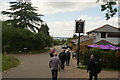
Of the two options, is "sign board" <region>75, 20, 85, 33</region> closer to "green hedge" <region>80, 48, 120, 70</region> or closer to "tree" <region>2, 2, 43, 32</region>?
"green hedge" <region>80, 48, 120, 70</region>

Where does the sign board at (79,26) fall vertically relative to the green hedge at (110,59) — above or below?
above

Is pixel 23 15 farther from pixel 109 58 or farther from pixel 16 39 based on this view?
pixel 109 58

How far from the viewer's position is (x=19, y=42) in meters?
49.9

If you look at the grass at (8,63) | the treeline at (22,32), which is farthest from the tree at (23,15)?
the grass at (8,63)

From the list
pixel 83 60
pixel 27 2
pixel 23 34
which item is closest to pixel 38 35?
pixel 23 34

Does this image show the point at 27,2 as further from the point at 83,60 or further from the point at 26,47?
the point at 83,60

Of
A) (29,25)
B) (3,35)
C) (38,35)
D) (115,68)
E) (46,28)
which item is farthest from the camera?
(46,28)

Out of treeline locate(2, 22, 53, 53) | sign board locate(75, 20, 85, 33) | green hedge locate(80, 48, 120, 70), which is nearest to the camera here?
green hedge locate(80, 48, 120, 70)

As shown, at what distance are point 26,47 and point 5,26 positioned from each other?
588 centimetres

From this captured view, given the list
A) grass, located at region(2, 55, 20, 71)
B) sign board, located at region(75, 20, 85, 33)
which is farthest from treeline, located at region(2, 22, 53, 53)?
sign board, located at region(75, 20, 85, 33)

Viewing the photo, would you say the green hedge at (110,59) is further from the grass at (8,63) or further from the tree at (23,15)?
the tree at (23,15)

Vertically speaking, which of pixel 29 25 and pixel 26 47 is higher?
pixel 29 25

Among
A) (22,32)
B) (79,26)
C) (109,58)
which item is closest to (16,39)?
(22,32)

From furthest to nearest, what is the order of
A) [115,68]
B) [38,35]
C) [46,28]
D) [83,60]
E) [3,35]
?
1. [46,28]
2. [38,35]
3. [3,35]
4. [83,60]
5. [115,68]
